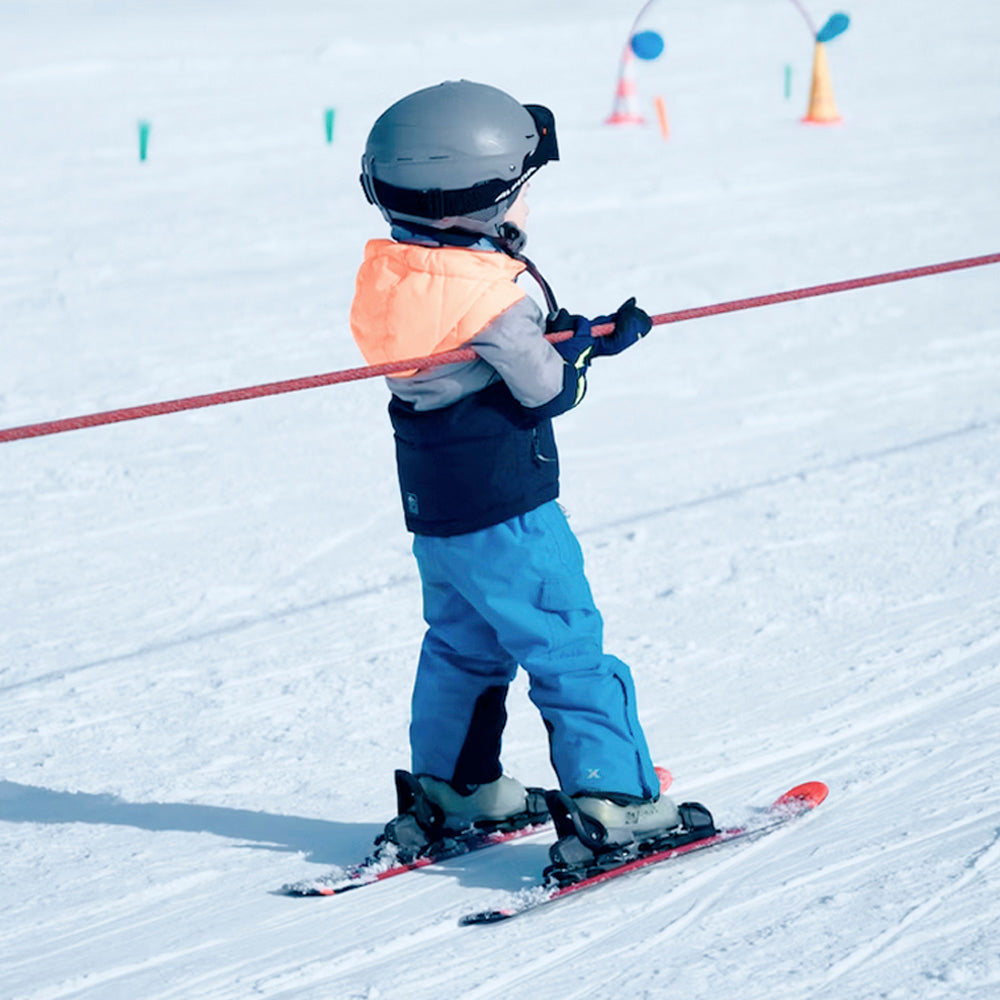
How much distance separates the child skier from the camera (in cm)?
266

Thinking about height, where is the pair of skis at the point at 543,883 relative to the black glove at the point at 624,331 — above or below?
below

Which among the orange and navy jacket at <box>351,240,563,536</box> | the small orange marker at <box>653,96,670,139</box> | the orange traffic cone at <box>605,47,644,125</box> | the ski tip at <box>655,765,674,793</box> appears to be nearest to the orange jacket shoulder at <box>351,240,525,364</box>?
the orange and navy jacket at <box>351,240,563,536</box>

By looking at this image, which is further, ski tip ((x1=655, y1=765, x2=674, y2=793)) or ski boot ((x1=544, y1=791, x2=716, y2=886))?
ski tip ((x1=655, y1=765, x2=674, y2=793))

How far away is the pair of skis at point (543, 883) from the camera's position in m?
2.88

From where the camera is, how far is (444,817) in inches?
124

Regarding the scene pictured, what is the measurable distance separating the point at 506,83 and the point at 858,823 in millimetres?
11016

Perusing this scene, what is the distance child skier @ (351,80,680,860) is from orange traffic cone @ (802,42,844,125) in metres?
9.78

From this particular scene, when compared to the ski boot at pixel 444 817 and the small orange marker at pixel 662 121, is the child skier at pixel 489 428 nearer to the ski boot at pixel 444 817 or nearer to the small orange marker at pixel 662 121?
the ski boot at pixel 444 817

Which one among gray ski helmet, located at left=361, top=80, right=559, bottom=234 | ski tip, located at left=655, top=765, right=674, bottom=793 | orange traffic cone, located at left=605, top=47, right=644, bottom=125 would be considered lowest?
ski tip, located at left=655, top=765, right=674, bottom=793

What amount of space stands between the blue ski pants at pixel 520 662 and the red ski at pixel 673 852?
129 millimetres

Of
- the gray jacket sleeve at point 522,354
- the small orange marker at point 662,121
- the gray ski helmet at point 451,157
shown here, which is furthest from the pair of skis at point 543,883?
the small orange marker at point 662,121

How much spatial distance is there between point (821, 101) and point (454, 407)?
10.2 metres

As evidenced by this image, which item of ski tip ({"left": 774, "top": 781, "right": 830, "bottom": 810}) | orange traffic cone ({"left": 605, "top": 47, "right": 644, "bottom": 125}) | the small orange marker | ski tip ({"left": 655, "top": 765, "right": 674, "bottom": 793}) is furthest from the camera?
orange traffic cone ({"left": 605, "top": 47, "right": 644, "bottom": 125})

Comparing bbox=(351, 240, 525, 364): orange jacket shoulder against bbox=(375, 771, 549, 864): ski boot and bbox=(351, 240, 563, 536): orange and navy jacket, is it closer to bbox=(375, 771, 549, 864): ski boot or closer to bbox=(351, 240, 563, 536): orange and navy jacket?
bbox=(351, 240, 563, 536): orange and navy jacket
